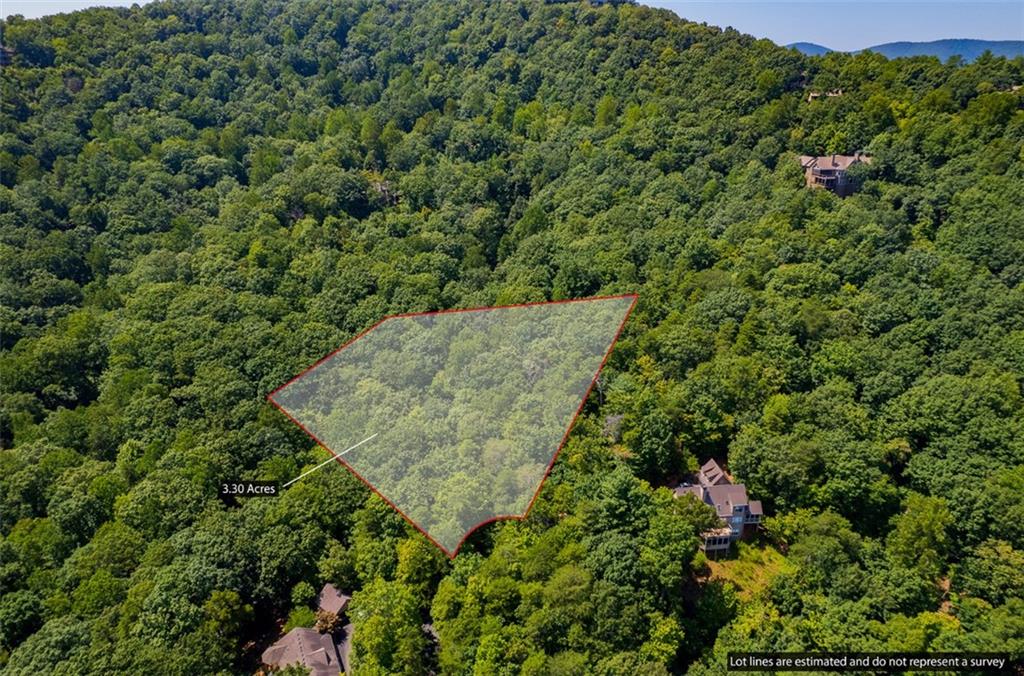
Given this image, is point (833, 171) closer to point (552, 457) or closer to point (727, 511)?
point (727, 511)

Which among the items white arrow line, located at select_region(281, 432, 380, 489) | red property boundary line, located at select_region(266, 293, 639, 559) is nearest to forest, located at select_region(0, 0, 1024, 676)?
red property boundary line, located at select_region(266, 293, 639, 559)

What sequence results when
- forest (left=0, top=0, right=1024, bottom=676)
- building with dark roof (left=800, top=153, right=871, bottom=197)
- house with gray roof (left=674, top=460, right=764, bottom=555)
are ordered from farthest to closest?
1. building with dark roof (left=800, top=153, right=871, bottom=197)
2. house with gray roof (left=674, top=460, right=764, bottom=555)
3. forest (left=0, top=0, right=1024, bottom=676)

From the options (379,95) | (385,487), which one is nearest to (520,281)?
(385,487)

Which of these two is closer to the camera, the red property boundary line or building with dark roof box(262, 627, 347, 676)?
building with dark roof box(262, 627, 347, 676)

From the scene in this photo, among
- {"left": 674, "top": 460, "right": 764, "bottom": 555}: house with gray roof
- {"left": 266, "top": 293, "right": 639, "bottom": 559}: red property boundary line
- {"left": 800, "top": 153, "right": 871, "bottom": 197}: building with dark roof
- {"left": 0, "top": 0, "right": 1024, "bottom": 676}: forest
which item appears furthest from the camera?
{"left": 800, "top": 153, "right": 871, "bottom": 197}: building with dark roof

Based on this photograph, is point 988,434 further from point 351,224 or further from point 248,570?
point 351,224

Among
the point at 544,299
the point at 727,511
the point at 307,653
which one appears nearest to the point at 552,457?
the point at 727,511

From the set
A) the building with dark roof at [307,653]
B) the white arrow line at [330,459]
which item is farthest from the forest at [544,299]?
the building with dark roof at [307,653]

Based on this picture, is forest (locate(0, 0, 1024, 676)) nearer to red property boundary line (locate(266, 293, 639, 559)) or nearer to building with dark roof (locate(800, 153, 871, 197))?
red property boundary line (locate(266, 293, 639, 559))
